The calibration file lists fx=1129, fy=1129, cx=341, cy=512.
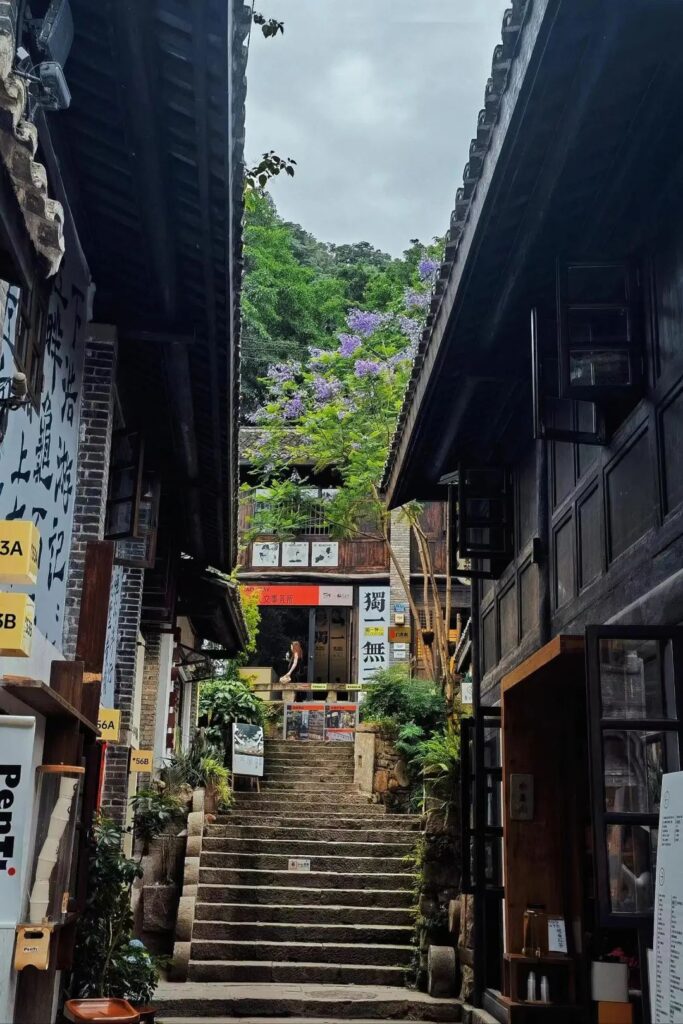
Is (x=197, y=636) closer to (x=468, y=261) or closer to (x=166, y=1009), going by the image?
(x=166, y=1009)

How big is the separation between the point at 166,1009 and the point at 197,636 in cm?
1222

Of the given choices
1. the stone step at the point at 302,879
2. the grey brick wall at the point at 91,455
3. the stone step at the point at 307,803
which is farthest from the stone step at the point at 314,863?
the grey brick wall at the point at 91,455

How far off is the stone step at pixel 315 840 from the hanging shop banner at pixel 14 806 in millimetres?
10411

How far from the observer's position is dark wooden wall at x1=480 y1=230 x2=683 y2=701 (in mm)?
6039

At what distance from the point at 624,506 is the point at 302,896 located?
9.42m

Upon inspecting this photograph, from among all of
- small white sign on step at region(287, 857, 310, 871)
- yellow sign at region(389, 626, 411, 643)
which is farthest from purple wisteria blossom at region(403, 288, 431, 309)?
small white sign on step at region(287, 857, 310, 871)

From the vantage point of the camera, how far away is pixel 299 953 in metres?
13.2

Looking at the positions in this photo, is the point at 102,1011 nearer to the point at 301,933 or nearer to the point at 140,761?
the point at 301,933

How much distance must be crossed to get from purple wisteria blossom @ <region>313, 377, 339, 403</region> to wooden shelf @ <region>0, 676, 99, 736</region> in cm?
1422

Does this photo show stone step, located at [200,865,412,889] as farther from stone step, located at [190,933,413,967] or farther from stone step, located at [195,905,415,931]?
stone step, located at [190,933,413,967]

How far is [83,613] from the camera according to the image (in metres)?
8.06

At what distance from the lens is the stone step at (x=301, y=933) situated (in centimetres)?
1349

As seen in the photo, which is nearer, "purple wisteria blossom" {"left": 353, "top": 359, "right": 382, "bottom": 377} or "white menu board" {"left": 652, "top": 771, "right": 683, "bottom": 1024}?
"white menu board" {"left": 652, "top": 771, "right": 683, "bottom": 1024}

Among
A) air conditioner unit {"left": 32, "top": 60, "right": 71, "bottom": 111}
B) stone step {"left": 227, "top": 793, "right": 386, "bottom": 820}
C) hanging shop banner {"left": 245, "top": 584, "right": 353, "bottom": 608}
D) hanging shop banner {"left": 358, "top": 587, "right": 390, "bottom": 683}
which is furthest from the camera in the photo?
hanging shop banner {"left": 245, "top": 584, "right": 353, "bottom": 608}
